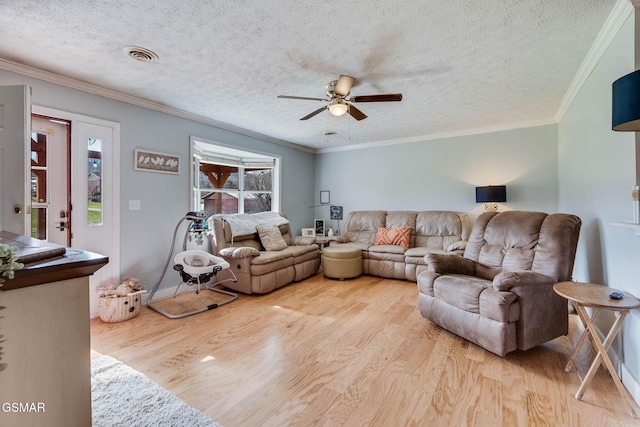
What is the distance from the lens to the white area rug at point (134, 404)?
1.52 meters

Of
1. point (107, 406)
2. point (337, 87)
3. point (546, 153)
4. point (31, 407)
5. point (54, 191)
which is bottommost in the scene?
point (107, 406)

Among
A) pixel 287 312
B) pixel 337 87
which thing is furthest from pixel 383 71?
pixel 287 312

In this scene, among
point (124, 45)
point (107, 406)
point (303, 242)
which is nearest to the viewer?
point (107, 406)

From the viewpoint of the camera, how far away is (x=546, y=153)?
4039mm

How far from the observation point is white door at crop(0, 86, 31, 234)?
1945 mm

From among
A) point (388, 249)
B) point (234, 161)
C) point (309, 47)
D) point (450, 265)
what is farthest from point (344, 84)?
point (234, 161)

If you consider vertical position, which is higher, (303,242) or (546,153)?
(546,153)

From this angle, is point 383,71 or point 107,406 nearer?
point 107,406

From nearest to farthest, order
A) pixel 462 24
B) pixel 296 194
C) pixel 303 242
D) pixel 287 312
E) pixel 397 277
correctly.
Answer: pixel 462 24, pixel 287 312, pixel 397 277, pixel 303 242, pixel 296 194

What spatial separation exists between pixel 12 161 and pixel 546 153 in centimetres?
589

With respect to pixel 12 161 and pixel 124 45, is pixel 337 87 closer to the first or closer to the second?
pixel 124 45

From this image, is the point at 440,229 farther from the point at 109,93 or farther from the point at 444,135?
the point at 109,93

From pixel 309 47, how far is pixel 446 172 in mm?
3529

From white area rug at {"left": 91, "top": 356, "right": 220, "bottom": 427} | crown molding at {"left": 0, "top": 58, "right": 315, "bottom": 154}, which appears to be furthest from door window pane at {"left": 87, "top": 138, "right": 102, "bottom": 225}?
white area rug at {"left": 91, "top": 356, "right": 220, "bottom": 427}
